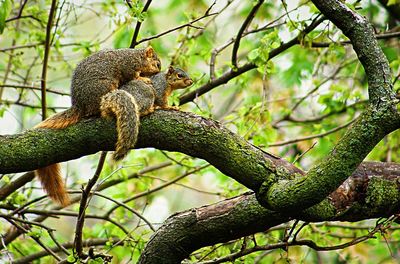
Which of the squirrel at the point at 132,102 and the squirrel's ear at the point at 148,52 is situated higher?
the squirrel's ear at the point at 148,52

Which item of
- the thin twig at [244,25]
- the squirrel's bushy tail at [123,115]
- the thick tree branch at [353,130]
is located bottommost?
the thick tree branch at [353,130]

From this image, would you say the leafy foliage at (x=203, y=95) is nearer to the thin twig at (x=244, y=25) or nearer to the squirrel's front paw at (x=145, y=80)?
the thin twig at (x=244, y=25)

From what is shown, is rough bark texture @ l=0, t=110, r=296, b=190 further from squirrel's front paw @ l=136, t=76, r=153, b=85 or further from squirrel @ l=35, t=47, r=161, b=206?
squirrel's front paw @ l=136, t=76, r=153, b=85

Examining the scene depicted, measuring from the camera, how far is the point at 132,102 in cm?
314

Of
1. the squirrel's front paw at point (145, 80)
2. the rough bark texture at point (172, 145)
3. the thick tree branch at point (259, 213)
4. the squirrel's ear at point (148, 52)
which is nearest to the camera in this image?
the rough bark texture at point (172, 145)

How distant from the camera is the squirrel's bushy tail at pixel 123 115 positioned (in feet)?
9.71

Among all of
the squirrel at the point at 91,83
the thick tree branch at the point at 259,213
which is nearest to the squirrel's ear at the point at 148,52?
the squirrel at the point at 91,83

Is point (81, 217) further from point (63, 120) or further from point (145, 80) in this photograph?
point (145, 80)

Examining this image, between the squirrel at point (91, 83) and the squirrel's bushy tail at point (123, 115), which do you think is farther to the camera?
the squirrel at point (91, 83)

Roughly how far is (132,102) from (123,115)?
155mm

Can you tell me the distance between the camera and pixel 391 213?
313 centimetres

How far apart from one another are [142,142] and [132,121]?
14cm

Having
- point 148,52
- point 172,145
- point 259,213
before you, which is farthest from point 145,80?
point 259,213

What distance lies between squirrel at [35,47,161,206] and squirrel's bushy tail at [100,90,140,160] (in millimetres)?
80
